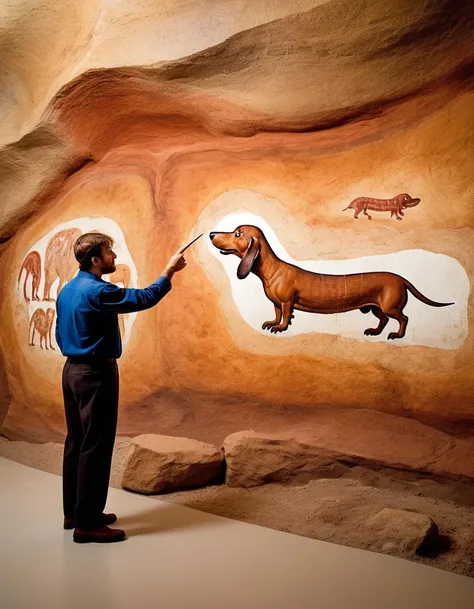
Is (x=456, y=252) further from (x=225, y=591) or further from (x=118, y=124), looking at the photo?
(x=118, y=124)

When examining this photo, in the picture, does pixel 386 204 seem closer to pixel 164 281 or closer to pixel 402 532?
pixel 164 281

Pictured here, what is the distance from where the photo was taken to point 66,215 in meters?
5.10

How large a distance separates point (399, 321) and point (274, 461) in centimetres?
114

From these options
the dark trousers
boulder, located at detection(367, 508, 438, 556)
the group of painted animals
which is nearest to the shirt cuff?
the dark trousers

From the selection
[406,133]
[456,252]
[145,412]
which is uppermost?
[406,133]

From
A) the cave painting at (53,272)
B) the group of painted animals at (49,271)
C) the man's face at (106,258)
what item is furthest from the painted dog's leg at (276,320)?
the group of painted animals at (49,271)

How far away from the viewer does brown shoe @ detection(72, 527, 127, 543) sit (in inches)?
118

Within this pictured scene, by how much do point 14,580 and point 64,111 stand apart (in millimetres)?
3163

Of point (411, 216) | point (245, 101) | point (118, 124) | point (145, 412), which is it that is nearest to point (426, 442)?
point (411, 216)

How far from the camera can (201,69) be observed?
3.83m

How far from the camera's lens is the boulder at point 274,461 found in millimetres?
3688

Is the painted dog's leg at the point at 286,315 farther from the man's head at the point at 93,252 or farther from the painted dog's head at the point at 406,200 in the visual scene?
the man's head at the point at 93,252

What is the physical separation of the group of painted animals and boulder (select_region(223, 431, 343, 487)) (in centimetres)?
210

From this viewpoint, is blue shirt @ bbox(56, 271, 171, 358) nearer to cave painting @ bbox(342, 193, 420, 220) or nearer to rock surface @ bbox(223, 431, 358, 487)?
rock surface @ bbox(223, 431, 358, 487)
